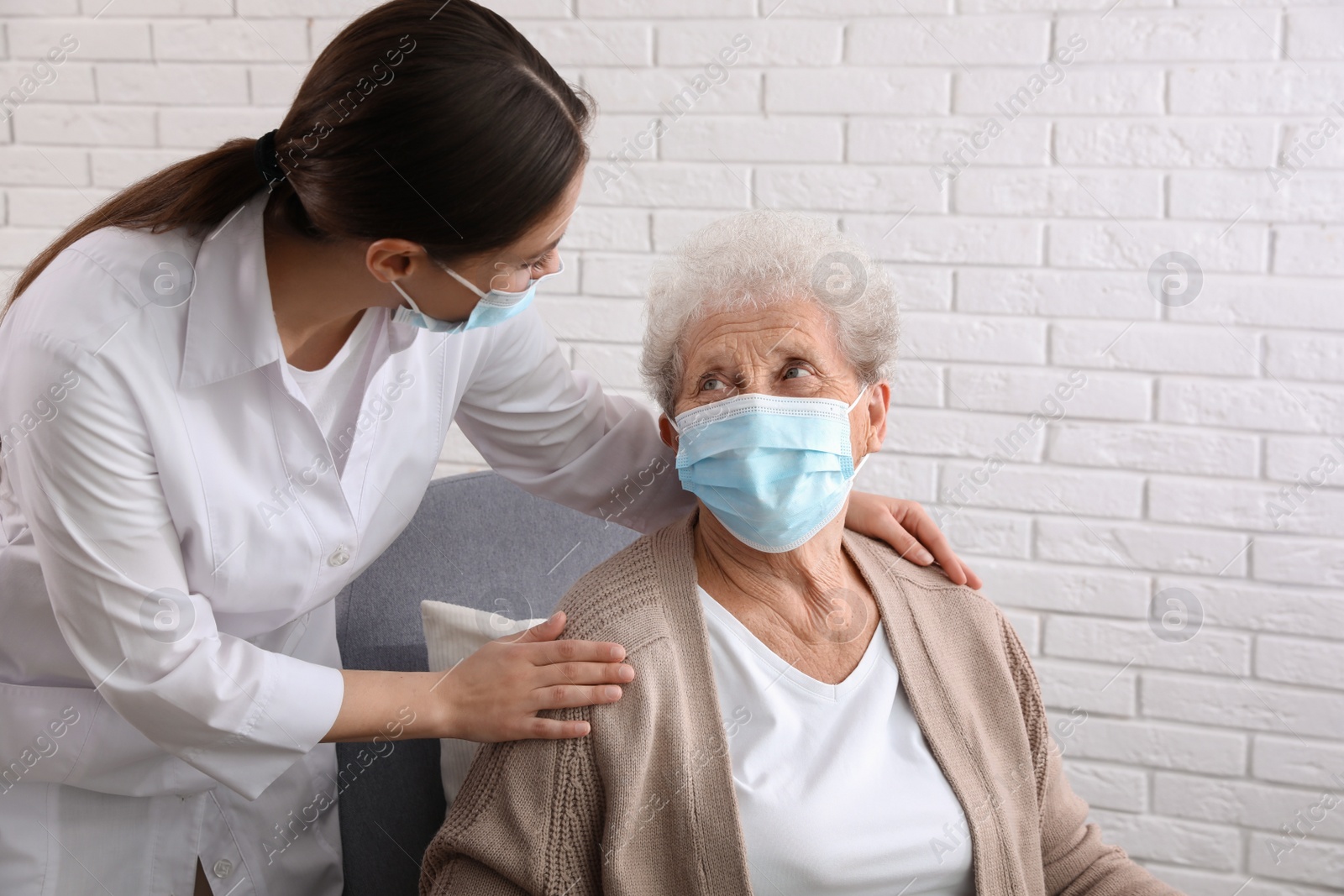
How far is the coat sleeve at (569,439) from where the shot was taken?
5.43 feet

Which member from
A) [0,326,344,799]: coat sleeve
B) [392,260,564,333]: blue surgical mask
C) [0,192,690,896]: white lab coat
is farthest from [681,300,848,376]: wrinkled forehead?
[0,326,344,799]: coat sleeve

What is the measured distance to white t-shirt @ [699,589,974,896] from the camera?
126 centimetres

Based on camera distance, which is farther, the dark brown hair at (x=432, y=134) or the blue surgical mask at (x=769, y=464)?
the blue surgical mask at (x=769, y=464)

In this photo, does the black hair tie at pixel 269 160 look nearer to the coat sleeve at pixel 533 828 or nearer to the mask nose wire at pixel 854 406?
the mask nose wire at pixel 854 406

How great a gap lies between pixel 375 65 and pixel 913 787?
103cm

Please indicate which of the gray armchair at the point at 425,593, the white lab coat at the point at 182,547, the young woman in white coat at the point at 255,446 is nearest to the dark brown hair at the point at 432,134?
the young woman in white coat at the point at 255,446

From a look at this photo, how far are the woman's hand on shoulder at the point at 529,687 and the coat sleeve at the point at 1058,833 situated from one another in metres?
0.56

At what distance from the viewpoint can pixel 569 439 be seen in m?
1.69

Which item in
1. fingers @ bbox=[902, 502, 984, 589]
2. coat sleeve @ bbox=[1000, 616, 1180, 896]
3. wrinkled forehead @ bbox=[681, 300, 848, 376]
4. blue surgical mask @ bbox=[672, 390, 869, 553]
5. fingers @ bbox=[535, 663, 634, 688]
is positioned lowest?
coat sleeve @ bbox=[1000, 616, 1180, 896]

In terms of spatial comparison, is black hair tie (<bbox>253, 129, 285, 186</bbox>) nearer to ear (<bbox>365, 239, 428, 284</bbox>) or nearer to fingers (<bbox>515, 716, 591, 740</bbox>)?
ear (<bbox>365, 239, 428, 284</bbox>)

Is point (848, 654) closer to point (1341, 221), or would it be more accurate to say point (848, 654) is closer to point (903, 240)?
point (903, 240)

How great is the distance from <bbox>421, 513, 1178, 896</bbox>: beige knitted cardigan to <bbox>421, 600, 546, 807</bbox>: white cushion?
20 cm

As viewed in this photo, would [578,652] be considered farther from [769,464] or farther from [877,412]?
[877,412]

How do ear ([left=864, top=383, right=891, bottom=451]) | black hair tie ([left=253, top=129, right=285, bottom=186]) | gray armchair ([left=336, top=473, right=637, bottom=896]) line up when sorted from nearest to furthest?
black hair tie ([left=253, top=129, right=285, bottom=186]) → ear ([left=864, top=383, right=891, bottom=451]) → gray armchair ([left=336, top=473, right=637, bottom=896])
